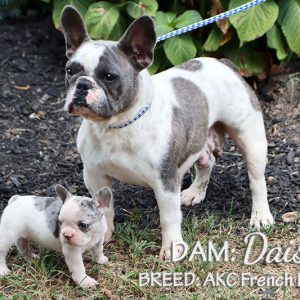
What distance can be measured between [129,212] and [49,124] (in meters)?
1.44

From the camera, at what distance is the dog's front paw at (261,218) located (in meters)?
5.19

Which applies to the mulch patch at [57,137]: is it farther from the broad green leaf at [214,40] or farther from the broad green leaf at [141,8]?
the broad green leaf at [141,8]

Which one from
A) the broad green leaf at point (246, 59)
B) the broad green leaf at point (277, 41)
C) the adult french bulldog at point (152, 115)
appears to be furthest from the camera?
the broad green leaf at point (246, 59)

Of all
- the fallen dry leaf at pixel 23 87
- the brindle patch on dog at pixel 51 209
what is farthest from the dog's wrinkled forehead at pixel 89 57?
the fallen dry leaf at pixel 23 87

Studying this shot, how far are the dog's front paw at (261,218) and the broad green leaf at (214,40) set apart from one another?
1.79 metres

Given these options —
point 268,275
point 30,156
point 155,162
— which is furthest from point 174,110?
point 30,156

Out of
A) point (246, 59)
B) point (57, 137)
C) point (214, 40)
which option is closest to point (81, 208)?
point (57, 137)

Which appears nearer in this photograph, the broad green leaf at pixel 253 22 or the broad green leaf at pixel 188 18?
the broad green leaf at pixel 253 22

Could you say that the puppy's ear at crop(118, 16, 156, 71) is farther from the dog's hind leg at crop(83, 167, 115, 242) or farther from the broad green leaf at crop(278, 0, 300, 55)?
the broad green leaf at crop(278, 0, 300, 55)

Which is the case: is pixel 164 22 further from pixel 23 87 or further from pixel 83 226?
pixel 83 226

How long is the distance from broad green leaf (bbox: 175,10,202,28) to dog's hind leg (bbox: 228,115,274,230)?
1.49m

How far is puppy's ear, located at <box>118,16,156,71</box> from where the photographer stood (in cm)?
435

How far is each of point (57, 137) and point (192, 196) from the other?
1343mm

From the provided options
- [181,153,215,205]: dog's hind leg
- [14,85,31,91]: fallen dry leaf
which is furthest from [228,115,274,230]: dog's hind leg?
[14,85,31,91]: fallen dry leaf
